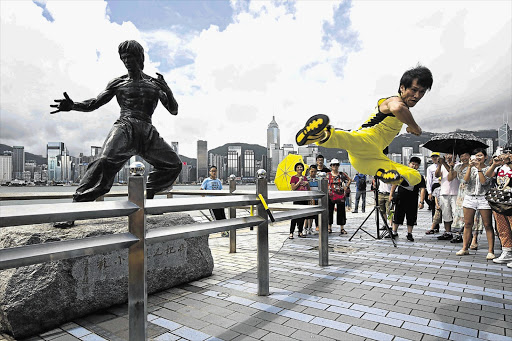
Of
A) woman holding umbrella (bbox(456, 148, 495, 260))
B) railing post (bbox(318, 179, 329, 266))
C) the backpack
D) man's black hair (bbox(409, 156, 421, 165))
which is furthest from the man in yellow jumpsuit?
the backpack

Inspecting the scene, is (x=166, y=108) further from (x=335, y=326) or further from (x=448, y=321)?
(x=448, y=321)

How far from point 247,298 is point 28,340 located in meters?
1.96

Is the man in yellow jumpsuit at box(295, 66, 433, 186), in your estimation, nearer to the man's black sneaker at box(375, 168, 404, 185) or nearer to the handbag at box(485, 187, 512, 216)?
the man's black sneaker at box(375, 168, 404, 185)

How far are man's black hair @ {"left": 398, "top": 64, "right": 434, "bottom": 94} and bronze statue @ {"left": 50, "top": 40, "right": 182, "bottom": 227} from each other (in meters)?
3.03

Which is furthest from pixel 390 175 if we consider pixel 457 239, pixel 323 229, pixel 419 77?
pixel 457 239

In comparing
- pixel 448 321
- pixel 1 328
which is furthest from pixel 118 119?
pixel 448 321

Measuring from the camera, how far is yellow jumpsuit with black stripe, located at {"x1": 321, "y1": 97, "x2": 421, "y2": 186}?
3.79m

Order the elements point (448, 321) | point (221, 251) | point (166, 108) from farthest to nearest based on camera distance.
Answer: point (221, 251) < point (166, 108) < point (448, 321)

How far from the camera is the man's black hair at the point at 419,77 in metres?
3.48

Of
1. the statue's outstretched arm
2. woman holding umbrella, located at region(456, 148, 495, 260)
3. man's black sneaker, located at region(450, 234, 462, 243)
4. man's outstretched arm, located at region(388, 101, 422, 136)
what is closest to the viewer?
man's outstretched arm, located at region(388, 101, 422, 136)

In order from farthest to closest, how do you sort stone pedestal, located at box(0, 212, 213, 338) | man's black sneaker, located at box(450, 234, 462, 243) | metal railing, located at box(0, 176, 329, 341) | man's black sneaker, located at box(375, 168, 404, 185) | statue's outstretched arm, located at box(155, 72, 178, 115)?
man's black sneaker, located at box(450, 234, 462, 243) < statue's outstretched arm, located at box(155, 72, 178, 115) < man's black sneaker, located at box(375, 168, 404, 185) < stone pedestal, located at box(0, 212, 213, 338) < metal railing, located at box(0, 176, 329, 341)

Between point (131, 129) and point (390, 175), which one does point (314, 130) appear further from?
point (131, 129)

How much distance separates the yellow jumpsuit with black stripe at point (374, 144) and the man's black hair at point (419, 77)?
0.30 m

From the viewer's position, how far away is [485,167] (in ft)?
19.2
